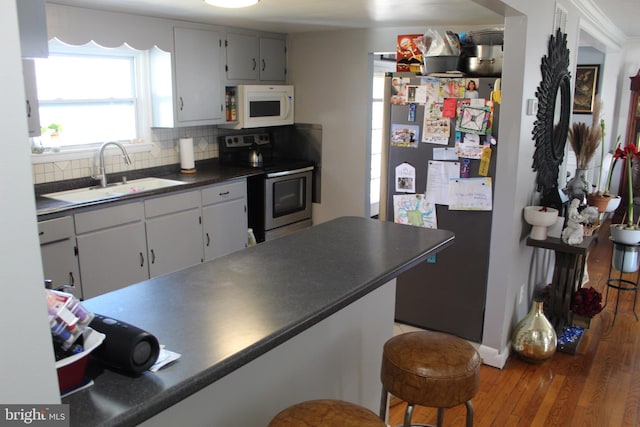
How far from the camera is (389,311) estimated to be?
2.30m

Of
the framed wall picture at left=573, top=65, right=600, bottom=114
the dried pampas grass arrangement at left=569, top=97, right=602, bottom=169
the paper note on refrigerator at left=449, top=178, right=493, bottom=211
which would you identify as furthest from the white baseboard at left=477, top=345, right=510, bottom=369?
the framed wall picture at left=573, top=65, right=600, bottom=114

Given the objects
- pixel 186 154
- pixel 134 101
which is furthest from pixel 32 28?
pixel 186 154

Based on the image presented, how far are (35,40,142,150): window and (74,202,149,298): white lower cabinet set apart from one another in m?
0.75

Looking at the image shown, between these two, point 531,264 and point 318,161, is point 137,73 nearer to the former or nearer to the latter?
point 318,161

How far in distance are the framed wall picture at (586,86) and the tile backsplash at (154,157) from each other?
4.85 meters

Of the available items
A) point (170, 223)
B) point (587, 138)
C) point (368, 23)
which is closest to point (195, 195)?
point (170, 223)

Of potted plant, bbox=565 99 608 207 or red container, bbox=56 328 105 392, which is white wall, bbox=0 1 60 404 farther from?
potted plant, bbox=565 99 608 207

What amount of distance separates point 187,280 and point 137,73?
3.15 metres

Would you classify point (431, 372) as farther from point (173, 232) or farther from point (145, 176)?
point (145, 176)

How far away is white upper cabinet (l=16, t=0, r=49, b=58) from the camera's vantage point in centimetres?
124

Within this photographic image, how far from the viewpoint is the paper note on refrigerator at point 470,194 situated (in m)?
3.31

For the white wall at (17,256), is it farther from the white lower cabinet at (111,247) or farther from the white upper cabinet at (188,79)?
the white upper cabinet at (188,79)

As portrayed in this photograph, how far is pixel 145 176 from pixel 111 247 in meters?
0.96

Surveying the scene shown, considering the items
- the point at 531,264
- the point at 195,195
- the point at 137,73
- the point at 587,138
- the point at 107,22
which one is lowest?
the point at 531,264
